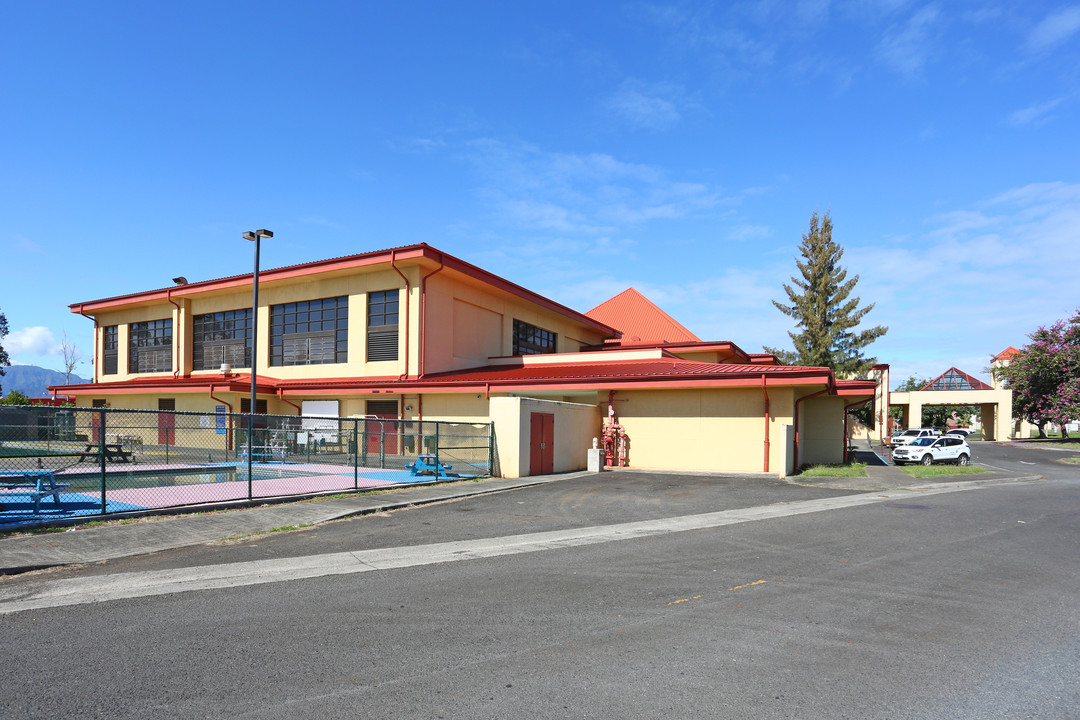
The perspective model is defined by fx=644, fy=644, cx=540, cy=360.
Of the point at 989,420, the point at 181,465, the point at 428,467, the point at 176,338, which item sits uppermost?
the point at 176,338

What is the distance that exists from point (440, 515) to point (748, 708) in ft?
32.4

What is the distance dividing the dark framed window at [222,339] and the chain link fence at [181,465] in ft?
32.2

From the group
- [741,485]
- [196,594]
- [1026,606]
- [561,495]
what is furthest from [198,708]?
[741,485]

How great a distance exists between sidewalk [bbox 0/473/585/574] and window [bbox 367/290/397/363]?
13.0 metres

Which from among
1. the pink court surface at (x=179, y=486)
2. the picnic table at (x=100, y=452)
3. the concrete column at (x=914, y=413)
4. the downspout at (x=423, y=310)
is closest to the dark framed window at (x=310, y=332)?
the downspout at (x=423, y=310)

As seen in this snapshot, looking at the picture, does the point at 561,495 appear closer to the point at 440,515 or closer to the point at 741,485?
the point at 440,515

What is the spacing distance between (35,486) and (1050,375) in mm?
63319

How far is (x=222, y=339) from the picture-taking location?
3381 centimetres

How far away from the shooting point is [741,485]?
19.4 m

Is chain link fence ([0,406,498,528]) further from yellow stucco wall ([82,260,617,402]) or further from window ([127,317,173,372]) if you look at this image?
window ([127,317,173,372])

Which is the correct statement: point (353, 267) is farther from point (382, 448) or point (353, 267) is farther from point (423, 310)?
point (382, 448)

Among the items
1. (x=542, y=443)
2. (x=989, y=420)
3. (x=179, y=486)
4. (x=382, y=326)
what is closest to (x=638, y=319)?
(x=382, y=326)

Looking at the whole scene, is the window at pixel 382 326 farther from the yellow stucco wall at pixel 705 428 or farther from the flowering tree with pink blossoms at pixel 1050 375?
the flowering tree with pink blossoms at pixel 1050 375

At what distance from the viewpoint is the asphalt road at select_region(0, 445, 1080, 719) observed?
452cm
